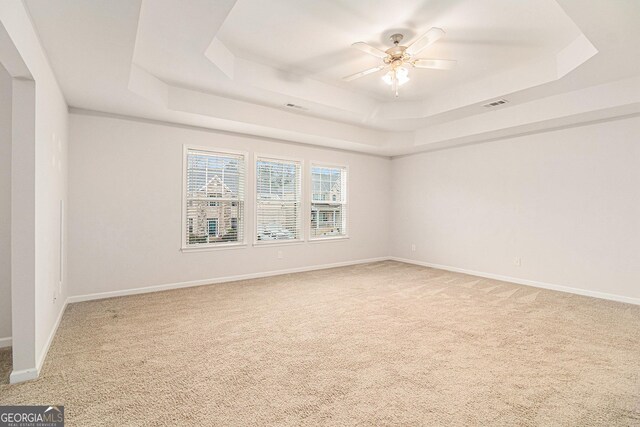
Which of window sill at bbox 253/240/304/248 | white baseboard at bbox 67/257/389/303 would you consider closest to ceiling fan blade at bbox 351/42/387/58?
window sill at bbox 253/240/304/248

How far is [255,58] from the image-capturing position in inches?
148

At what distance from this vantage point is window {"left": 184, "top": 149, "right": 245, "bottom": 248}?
4797 mm

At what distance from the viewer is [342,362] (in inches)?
96.6

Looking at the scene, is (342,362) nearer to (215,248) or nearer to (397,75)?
(397,75)

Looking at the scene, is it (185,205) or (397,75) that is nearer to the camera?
(397,75)

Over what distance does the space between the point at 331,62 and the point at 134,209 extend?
3.25 meters

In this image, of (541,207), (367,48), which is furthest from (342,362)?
(541,207)

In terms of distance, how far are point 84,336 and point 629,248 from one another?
634cm

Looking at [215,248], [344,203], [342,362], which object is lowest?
[342,362]

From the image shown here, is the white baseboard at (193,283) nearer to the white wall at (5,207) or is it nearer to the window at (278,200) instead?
the window at (278,200)

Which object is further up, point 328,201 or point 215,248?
point 328,201

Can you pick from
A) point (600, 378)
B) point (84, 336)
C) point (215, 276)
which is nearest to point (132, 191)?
point (215, 276)

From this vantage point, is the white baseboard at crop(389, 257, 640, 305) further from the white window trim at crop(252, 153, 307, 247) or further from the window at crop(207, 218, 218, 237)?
the window at crop(207, 218, 218, 237)

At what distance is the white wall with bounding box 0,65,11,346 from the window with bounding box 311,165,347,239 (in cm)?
421
